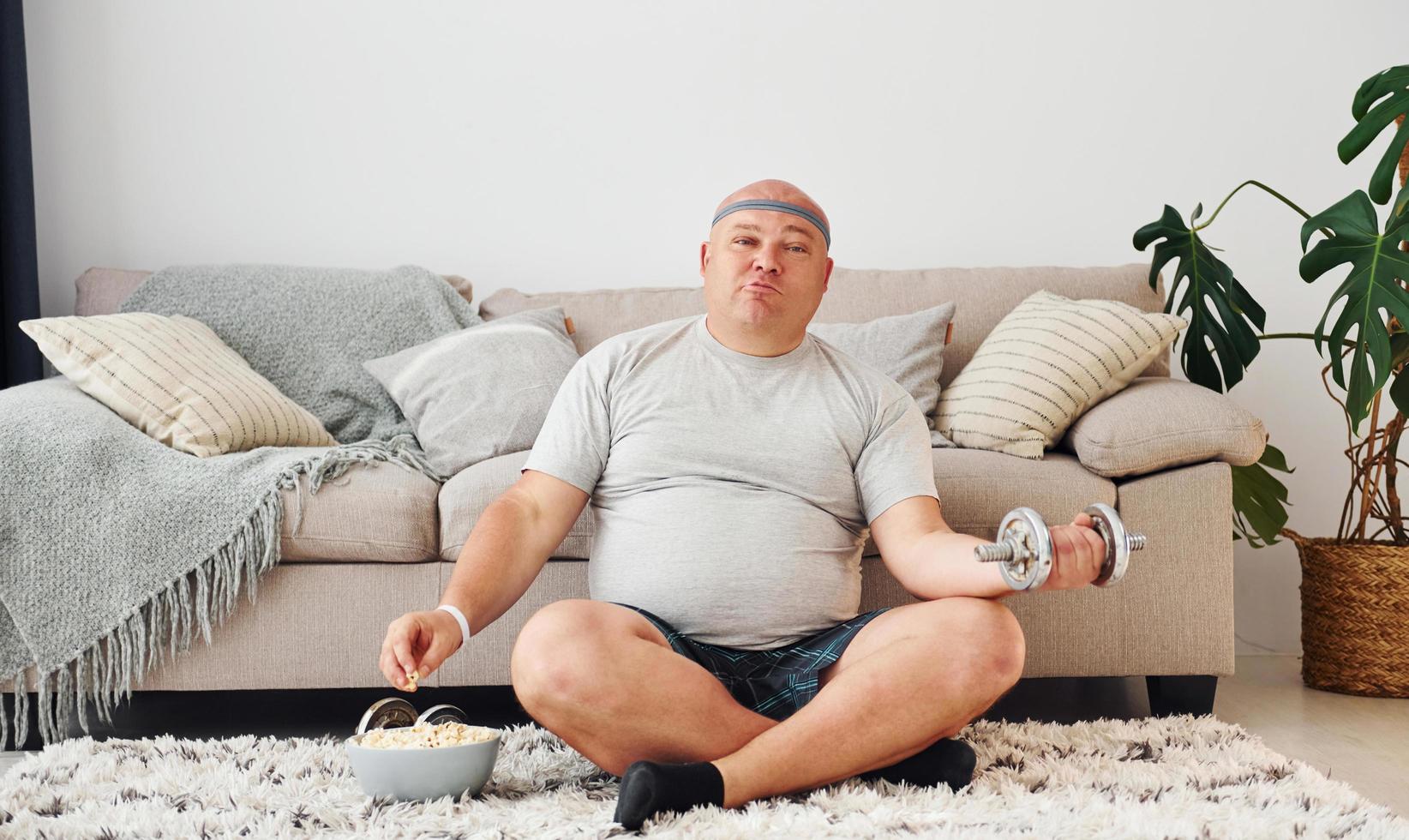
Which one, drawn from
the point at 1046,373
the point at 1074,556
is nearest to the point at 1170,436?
the point at 1046,373

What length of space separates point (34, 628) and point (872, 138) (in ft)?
7.68

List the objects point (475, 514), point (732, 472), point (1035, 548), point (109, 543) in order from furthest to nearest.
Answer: point (475, 514) → point (109, 543) → point (732, 472) → point (1035, 548)

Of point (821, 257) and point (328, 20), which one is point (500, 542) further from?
point (328, 20)

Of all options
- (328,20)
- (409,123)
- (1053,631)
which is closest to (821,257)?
(1053,631)

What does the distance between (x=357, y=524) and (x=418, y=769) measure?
0.69 metres

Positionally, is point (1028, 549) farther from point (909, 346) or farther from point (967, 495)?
point (909, 346)

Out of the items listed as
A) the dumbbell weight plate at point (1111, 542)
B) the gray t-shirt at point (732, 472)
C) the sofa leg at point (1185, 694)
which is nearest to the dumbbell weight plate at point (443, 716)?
the gray t-shirt at point (732, 472)

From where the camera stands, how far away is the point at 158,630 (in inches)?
77.3

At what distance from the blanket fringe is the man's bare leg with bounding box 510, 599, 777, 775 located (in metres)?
0.73

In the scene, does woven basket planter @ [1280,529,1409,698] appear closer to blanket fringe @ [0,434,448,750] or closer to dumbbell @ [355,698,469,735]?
dumbbell @ [355,698,469,735]

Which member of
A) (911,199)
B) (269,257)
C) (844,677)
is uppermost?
(911,199)

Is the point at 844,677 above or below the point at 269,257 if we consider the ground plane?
below

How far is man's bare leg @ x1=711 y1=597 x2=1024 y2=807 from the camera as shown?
145 centimetres

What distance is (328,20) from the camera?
308 centimetres
